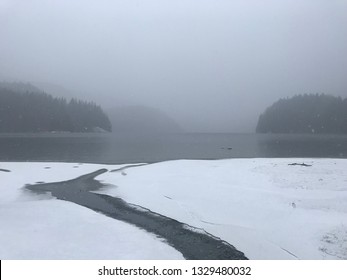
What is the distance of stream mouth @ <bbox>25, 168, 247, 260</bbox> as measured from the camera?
11438 mm

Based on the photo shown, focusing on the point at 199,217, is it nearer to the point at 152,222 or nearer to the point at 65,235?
the point at 152,222

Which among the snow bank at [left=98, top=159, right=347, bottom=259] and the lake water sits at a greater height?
the snow bank at [left=98, top=159, right=347, bottom=259]

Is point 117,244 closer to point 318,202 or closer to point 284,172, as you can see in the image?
point 318,202

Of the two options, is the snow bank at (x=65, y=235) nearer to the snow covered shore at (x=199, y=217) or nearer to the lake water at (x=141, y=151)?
the snow covered shore at (x=199, y=217)

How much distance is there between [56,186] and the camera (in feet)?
79.4

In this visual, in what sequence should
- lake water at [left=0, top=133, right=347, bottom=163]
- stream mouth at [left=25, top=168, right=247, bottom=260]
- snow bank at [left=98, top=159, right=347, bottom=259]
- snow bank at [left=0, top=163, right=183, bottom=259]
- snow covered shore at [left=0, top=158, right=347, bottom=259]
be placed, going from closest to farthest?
snow bank at [left=0, top=163, right=183, bottom=259], snow covered shore at [left=0, top=158, right=347, bottom=259], stream mouth at [left=25, top=168, right=247, bottom=260], snow bank at [left=98, top=159, right=347, bottom=259], lake water at [left=0, top=133, right=347, bottom=163]

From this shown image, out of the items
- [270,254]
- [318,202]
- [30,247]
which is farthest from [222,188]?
[30,247]

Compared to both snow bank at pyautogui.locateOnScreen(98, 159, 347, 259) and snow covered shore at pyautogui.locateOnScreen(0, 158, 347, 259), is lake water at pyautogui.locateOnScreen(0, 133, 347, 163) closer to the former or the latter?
snow bank at pyautogui.locateOnScreen(98, 159, 347, 259)

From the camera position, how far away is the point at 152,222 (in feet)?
48.8

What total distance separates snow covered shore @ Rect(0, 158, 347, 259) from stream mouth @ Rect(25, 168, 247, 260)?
1.53ft

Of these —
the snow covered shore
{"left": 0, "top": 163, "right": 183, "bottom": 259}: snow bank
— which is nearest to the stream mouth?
the snow covered shore

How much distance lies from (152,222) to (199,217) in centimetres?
232

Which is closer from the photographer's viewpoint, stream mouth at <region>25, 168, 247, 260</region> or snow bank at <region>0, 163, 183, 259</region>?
snow bank at <region>0, 163, 183, 259</region>

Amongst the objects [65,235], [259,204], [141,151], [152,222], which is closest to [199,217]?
[152,222]
